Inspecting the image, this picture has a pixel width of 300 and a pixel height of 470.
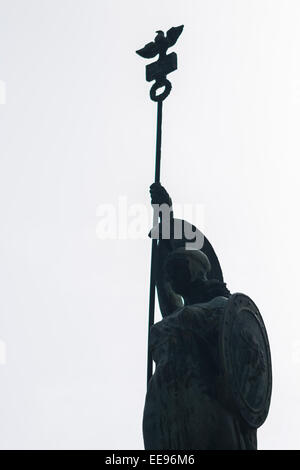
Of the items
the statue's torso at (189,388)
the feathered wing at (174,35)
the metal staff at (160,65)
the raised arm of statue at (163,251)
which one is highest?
the feathered wing at (174,35)

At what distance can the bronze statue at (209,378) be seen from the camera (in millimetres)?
10086

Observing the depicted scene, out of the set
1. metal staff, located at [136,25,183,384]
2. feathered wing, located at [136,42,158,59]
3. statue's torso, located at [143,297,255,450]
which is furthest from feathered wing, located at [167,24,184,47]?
statue's torso, located at [143,297,255,450]

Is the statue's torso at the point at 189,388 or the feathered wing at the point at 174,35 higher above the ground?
the feathered wing at the point at 174,35

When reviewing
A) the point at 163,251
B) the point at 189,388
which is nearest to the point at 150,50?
the point at 163,251

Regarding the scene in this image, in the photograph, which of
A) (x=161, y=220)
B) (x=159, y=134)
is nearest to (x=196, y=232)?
(x=161, y=220)

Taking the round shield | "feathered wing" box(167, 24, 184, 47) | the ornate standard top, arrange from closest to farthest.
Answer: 1. the round shield
2. the ornate standard top
3. "feathered wing" box(167, 24, 184, 47)

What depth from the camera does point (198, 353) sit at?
10.6 metres

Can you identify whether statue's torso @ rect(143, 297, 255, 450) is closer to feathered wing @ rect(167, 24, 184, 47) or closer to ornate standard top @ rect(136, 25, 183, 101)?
ornate standard top @ rect(136, 25, 183, 101)

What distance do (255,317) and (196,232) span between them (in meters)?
1.61

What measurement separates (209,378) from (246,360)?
45 cm

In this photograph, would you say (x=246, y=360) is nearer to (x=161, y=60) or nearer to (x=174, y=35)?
(x=161, y=60)

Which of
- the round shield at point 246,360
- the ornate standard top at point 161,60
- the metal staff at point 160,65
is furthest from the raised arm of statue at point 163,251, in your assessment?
the ornate standard top at point 161,60

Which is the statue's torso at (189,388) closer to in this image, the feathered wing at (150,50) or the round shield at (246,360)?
the round shield at (246,360)

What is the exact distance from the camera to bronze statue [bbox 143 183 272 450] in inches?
397
